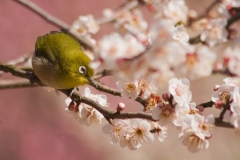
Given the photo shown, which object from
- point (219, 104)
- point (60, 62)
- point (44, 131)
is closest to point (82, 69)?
point (60, 62)

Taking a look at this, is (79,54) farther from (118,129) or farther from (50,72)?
(118,129)

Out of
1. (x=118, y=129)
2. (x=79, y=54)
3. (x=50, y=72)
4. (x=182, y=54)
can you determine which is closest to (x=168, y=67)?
(x=182, y=54)

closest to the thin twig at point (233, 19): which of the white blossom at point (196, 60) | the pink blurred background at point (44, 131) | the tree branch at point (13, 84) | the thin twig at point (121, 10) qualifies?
the thin twig at point (121, 10)

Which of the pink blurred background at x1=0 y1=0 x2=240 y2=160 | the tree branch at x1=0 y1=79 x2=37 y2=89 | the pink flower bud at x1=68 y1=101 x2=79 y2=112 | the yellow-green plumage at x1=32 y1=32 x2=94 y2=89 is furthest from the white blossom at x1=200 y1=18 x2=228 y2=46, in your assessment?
the pink blurred background at x1=0 y1=0 x2=240 y2=160

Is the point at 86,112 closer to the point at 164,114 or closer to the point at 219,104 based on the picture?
the point at 164,114

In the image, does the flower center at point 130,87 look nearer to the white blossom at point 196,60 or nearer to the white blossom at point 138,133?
the white blossom at point 138,133

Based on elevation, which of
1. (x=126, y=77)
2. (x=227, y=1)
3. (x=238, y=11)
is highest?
(x=227, y=1)
